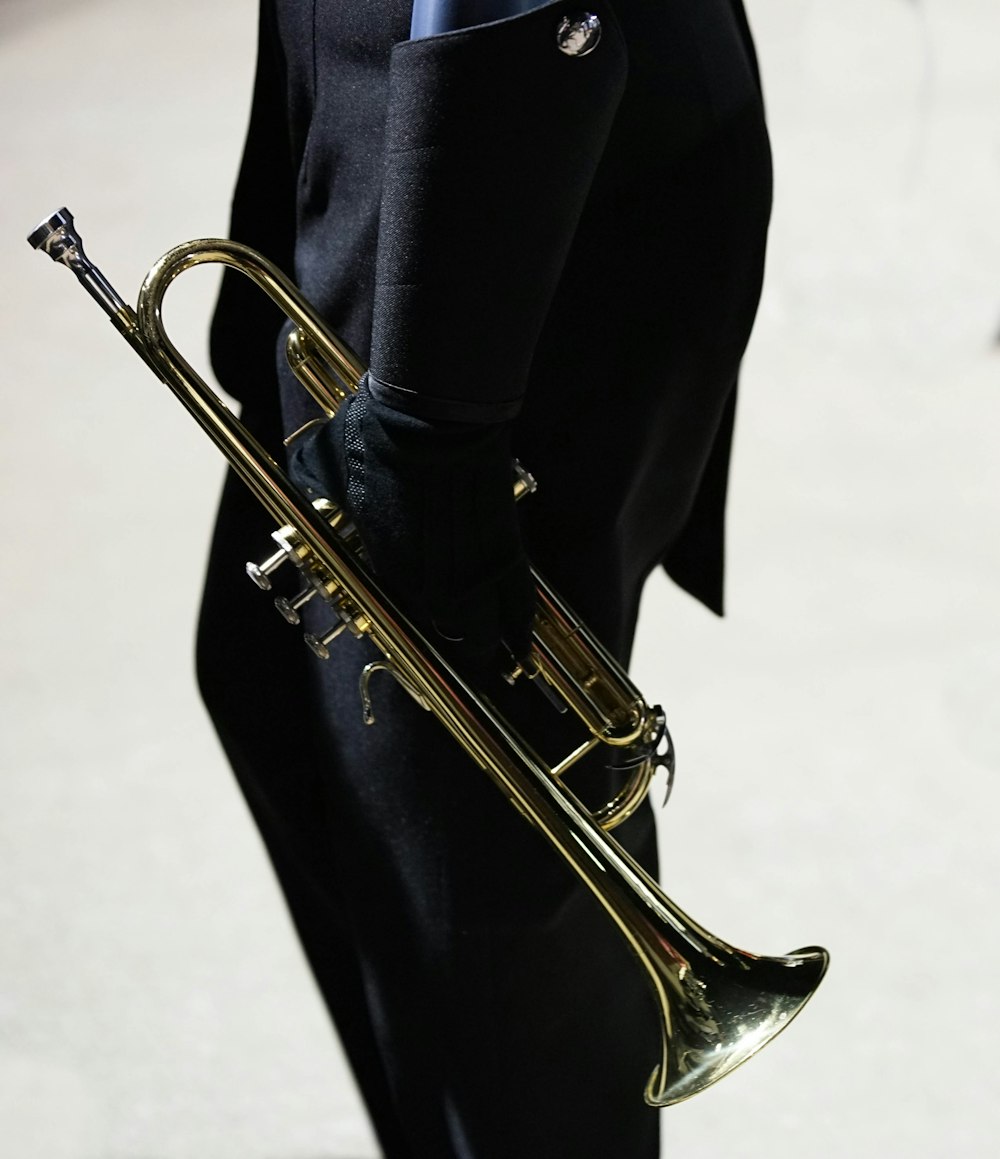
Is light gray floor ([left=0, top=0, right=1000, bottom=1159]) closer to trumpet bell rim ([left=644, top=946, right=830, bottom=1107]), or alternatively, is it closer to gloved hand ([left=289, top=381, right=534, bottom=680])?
trumpet bell rim ([left=644, top=946, right=830, bottom=1107])

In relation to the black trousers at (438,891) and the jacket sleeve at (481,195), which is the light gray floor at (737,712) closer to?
the black trousers at (438,891)

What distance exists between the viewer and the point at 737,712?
1466 millimetres

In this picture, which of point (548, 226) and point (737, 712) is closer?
point (548, 226)

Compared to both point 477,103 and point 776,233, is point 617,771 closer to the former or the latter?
point 477,103

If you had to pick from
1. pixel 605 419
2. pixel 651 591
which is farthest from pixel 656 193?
pixel 651 591

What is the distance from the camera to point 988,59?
2883 mm

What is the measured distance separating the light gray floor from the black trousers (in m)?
0.27

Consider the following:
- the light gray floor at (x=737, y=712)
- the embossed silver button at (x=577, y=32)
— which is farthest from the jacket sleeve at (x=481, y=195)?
the light gray floor at (x=737, y=712)

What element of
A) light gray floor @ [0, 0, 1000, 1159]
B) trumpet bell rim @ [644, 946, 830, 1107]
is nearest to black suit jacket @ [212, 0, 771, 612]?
trumpet bell rim @ [644, 946, 830, 1107]

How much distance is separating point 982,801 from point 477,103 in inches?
39.0

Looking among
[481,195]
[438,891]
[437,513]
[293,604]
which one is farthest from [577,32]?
[438,891]

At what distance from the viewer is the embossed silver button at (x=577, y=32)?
555mm

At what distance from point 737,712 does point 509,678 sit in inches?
30.0

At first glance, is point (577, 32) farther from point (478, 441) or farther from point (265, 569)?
point (265, 569)
